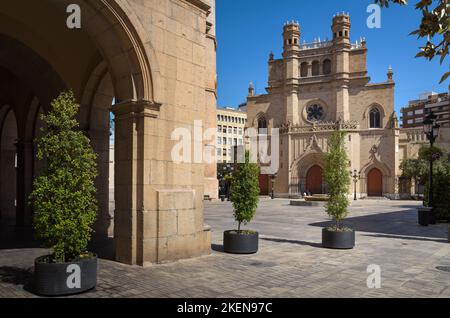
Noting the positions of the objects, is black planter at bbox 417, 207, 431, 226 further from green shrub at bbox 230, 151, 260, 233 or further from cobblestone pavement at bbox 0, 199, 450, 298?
green shrub at bbox 230, 151, 260, 233

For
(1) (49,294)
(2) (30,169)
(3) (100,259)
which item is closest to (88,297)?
(1) (49,294)

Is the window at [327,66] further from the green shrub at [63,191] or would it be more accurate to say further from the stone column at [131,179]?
the green shrub at [63,191]

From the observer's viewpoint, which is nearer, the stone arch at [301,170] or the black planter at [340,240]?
the black planter at [340,240]

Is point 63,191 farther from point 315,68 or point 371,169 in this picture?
point 315,68

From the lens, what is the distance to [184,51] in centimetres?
880

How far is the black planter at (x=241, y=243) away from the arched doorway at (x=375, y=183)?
39818 millimetres

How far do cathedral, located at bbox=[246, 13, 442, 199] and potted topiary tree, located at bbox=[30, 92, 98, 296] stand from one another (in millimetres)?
41334

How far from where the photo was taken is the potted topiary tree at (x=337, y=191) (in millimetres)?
10133

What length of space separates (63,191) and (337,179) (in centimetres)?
748

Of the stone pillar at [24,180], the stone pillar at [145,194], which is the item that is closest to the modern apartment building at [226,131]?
the stone pillar at [24,180]

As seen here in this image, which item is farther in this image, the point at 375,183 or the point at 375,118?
the point at 375,118

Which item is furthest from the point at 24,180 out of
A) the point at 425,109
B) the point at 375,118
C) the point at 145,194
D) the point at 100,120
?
the point at 425,109

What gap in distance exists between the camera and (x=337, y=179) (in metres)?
10.7
